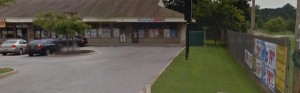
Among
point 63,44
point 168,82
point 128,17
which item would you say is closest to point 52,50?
point 63,44

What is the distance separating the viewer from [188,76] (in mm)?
15500

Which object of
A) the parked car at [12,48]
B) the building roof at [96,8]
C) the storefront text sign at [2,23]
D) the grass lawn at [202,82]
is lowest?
the grass lawn at [202,82]

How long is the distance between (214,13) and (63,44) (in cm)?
2010

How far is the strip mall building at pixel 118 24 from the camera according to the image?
144 feet

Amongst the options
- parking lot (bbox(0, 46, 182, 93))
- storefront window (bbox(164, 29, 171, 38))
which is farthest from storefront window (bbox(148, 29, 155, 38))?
parking lot (bbox(0, 46, 182, 93))

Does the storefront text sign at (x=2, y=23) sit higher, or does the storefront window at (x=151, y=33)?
the storefront text sign at (x=2, y=23)

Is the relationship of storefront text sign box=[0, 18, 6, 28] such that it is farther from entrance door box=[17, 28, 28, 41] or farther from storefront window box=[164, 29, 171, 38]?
storefront window box=[164, 29, 171, 38]

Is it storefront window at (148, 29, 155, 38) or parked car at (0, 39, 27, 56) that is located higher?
storefront window at (148, 29, 155, 38)

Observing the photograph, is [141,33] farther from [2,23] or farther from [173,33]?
[2,23]

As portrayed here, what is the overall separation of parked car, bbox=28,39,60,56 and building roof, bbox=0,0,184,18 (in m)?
14.8

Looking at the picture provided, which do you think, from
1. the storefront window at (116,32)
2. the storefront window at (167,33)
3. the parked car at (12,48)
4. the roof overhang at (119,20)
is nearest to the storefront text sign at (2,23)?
the roof overhang at (119,20)

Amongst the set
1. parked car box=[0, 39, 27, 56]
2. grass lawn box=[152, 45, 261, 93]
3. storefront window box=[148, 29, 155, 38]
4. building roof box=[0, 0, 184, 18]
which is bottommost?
grass lawn box=[152, 45, 261, 93]

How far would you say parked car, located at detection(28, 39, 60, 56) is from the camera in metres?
28.8

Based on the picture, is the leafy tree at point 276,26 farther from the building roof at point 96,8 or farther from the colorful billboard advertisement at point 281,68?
the colorful billboard advertisement at point 281,68
